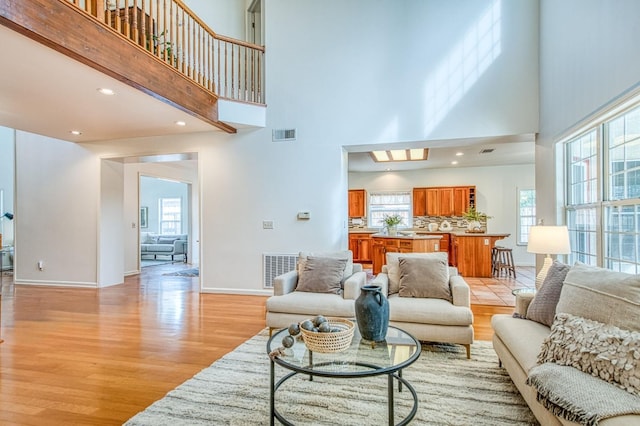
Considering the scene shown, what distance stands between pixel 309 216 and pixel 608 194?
3615 mm

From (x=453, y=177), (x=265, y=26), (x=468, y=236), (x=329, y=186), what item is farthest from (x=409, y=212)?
(x=265, y=26)

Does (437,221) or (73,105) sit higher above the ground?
(73,105)

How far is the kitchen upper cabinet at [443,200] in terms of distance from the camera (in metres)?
9.26

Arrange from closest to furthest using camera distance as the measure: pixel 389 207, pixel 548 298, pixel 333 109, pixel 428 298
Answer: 1. pixel 548 298
2. pixel 428 298
3. pixel 333 109
4. pixel 389 207

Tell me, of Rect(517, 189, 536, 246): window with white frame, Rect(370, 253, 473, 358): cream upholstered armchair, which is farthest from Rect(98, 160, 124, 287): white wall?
Rect(517, 189, 536, 246): window with white frame

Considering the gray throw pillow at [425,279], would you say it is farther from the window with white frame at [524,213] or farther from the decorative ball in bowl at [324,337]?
the window with white frame at [524,213]

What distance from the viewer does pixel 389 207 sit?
33.0 feet

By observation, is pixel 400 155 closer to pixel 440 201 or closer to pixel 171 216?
pixel 440 201

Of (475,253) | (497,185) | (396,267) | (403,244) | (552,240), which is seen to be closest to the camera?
(552,240)

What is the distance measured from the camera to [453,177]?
9.48 m

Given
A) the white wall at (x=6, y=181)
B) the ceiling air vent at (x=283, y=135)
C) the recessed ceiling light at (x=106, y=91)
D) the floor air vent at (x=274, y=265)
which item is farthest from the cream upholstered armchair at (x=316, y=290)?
the white wall at (x=6, y=181)

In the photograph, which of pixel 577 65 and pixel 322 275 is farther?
pixel 322 275

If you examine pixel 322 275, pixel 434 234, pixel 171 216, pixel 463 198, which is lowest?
pixel 322 275

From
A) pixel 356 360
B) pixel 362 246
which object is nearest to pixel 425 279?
pixel 356 360
